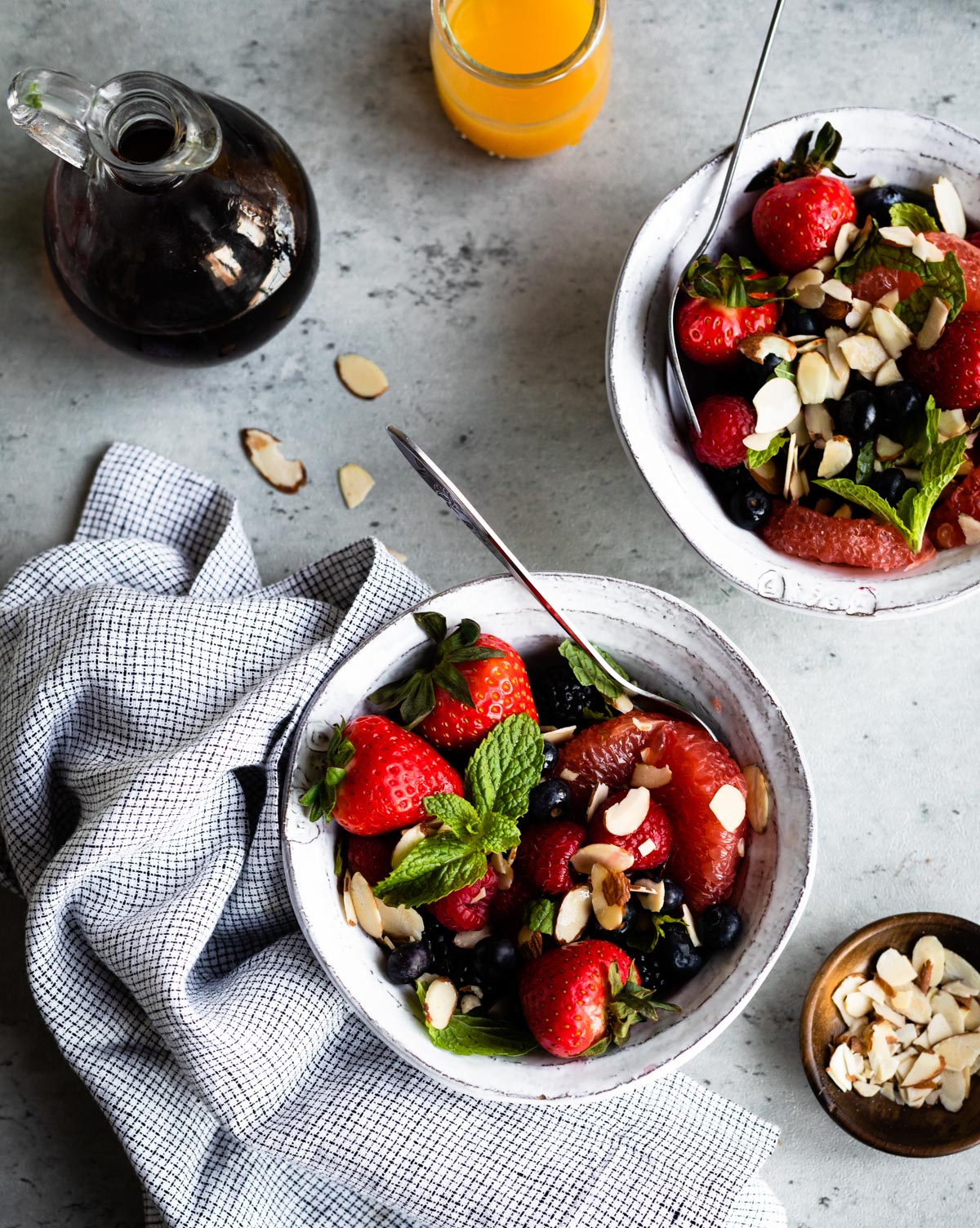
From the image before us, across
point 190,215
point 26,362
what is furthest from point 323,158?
point 26,362

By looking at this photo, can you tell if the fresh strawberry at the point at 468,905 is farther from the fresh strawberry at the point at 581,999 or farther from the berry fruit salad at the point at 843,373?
the berry fruit salad at the point at 843,373

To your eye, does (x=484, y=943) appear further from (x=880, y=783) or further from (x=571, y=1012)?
(x=880, y=783)

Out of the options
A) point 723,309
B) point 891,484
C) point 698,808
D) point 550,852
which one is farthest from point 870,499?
point 550,852

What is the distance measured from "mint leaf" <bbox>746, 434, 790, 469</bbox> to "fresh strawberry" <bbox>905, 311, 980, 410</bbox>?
0.15 m

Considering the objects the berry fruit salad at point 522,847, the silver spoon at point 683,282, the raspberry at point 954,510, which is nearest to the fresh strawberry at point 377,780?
the berry fruit salad at point 522,847

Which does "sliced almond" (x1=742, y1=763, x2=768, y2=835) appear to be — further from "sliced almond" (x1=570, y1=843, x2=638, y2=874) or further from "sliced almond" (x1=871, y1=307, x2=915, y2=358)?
"sliced almond" (x1=871, y1=307, x2=915, y2=358)

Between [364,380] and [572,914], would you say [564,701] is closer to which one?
[572,914]

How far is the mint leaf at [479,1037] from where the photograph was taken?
108 centimetres

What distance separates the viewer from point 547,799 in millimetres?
1083

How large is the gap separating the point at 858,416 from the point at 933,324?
0.37 ft

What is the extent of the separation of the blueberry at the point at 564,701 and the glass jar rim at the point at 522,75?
2.08 feet

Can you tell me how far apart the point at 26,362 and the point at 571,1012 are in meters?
0.97

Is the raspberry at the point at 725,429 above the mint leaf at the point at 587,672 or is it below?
above

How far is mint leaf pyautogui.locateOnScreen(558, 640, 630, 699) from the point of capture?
3.76 ft
